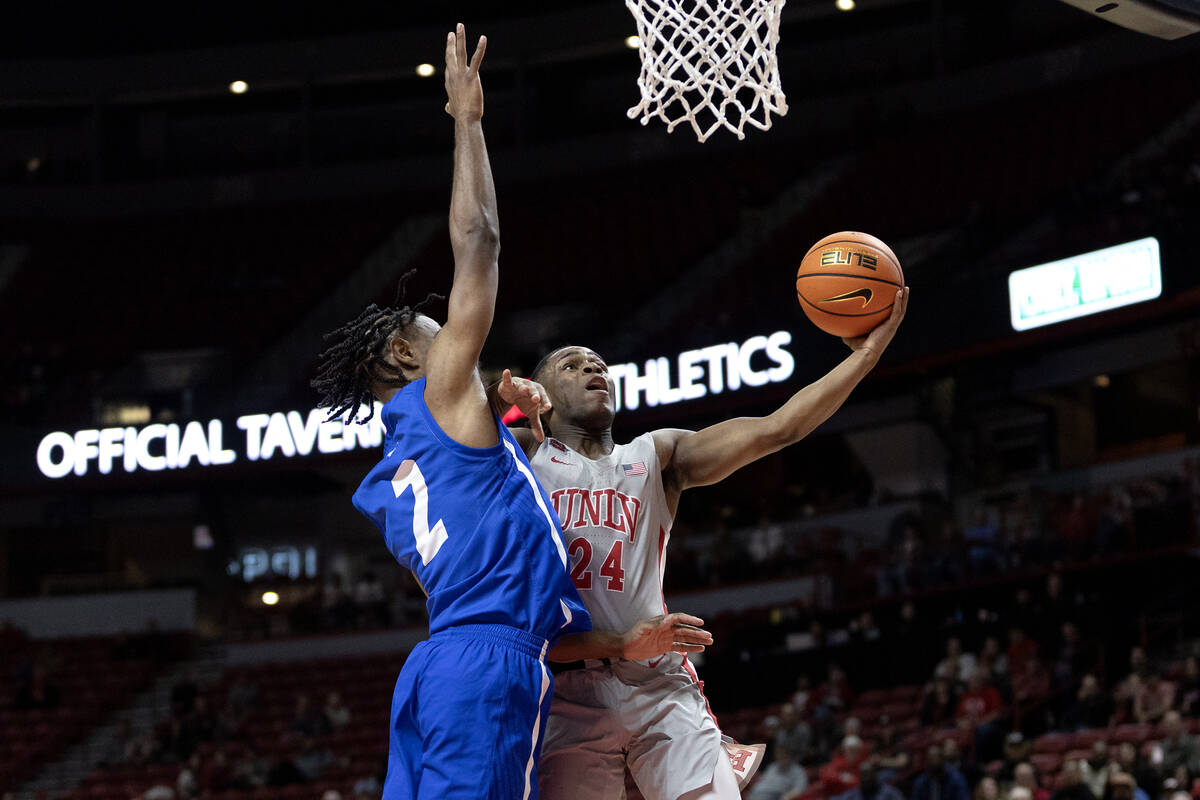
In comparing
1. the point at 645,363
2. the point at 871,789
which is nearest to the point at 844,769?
the point at 871,789

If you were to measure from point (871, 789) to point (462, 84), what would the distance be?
313 inches

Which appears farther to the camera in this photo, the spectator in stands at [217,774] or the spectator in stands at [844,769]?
the spectator in stands at [217,774]

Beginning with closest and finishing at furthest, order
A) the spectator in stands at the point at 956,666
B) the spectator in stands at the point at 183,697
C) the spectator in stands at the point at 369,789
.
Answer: the spectator in stands at the point at 956,666 < the spectator in stands at the point at 369,789 < the spectator in stands at the point at 183,697

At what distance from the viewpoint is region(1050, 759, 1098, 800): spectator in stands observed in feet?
30.3

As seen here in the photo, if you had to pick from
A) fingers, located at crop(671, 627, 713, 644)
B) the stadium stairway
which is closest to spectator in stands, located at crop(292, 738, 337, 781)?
the stadium stairway

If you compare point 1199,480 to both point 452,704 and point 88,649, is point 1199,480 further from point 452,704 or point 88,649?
point 88,649

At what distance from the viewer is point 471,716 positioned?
3.21 metres

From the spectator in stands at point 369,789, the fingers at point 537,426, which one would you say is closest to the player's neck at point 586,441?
the fingers at point 537,426

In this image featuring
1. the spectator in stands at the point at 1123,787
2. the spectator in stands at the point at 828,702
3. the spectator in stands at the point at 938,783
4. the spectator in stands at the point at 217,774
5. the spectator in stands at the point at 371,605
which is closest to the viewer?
the spectator in stands at the point at 1123,787

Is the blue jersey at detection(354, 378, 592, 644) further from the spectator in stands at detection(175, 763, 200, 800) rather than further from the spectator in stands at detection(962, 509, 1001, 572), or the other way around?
the spectator in stands at detection(175, 763, 200, 800)

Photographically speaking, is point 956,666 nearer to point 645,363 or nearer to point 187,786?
point 645,363

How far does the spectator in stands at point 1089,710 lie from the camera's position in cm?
1101

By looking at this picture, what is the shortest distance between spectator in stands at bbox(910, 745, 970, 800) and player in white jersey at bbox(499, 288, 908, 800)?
6.65 metres

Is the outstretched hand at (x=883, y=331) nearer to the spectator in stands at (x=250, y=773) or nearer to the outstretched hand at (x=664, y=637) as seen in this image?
the outstretched hand at (x=664, y=637)
